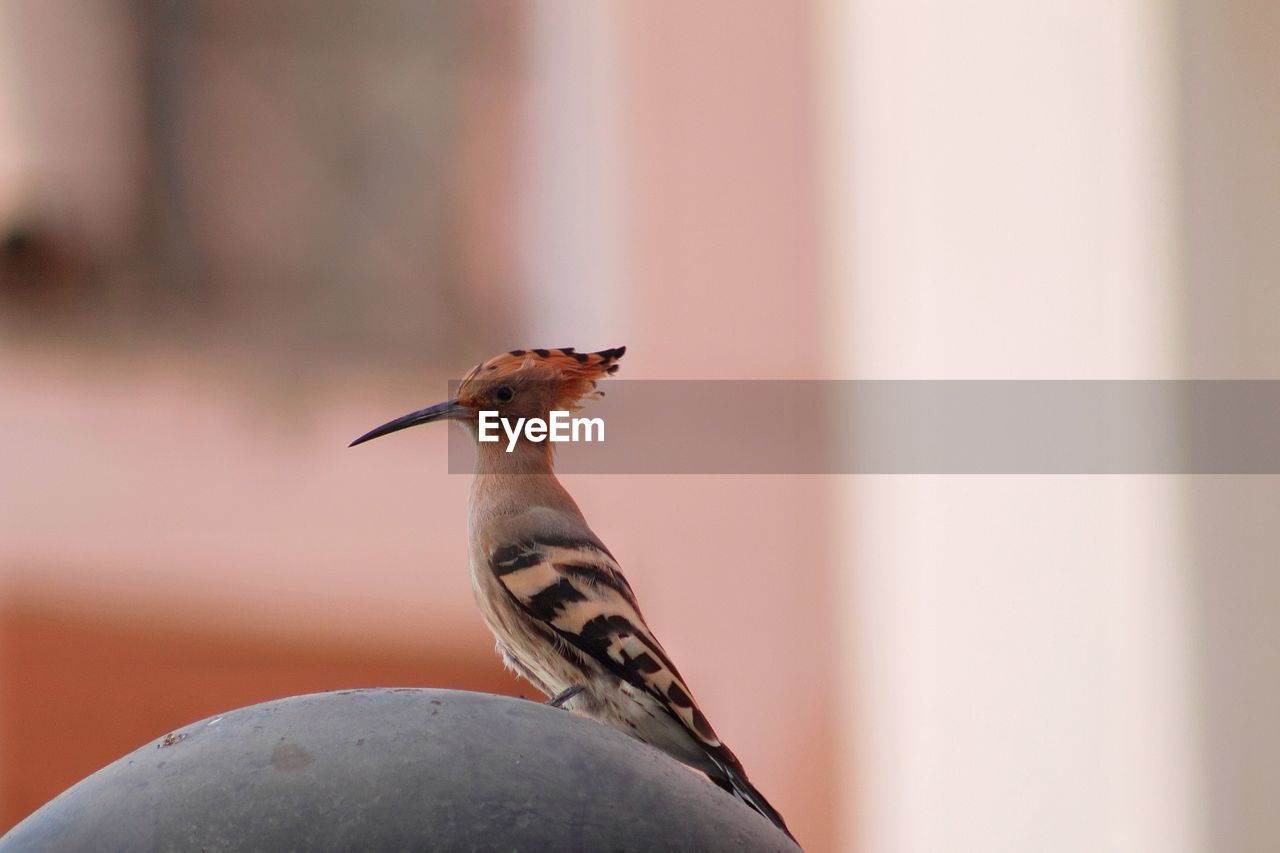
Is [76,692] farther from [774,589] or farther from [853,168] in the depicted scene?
[853,168]

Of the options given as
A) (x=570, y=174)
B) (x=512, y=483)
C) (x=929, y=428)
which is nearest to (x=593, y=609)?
(x=512, y=483)

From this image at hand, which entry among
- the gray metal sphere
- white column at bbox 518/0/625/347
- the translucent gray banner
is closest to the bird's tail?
the gray metal sphere

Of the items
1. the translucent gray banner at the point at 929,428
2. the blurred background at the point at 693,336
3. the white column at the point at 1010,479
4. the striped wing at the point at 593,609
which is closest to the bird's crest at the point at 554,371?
the striped wing at the point at 593,609

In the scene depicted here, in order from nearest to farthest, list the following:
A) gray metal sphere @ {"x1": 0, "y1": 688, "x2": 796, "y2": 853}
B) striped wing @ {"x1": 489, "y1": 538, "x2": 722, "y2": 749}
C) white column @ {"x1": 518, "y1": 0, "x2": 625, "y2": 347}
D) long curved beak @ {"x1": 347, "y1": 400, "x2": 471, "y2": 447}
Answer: gray metal sphere @ {"x1": 0, "y1": 688, "x2": 796, "y2": 853}, striped wing @ {"x1": 489, "y1": 538, "x2": 722, "y2": 749}, long curved beak @ {"x1": 347, "y1": 400, "x2": 471, "y2": 447}, white column @ {"x1": 518, "y1": 0, "x2": 625, "y2": 347}

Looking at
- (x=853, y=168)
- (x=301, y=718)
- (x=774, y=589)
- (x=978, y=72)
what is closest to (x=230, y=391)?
(x=774, y=589)

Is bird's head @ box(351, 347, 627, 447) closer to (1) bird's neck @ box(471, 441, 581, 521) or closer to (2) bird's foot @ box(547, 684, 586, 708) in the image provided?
(1) bird's neck @ box(471, 441, 581, 521)

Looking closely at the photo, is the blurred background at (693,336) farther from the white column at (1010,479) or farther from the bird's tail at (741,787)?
the bird's tail at (741,787)
